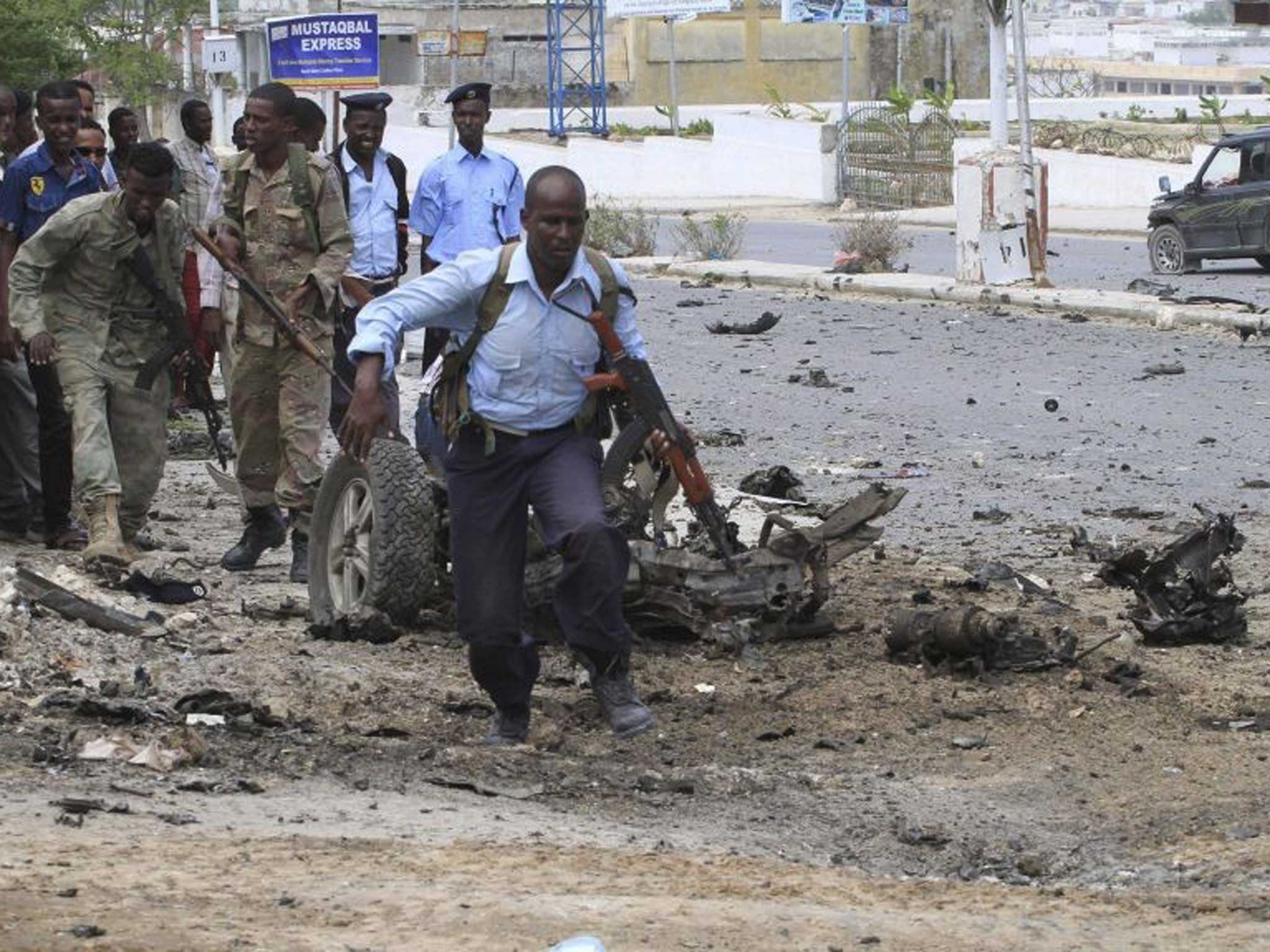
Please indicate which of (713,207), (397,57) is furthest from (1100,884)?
(397,57)

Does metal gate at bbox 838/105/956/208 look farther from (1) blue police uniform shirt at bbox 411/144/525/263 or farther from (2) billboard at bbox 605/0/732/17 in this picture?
(1) blue police uniform shirt at bbox 411/144/525/263

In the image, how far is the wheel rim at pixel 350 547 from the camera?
8.25 meters

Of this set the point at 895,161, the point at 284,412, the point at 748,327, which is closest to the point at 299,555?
the point at 284,412

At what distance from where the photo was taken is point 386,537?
7.95m

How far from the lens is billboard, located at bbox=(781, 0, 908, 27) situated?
44.0 m

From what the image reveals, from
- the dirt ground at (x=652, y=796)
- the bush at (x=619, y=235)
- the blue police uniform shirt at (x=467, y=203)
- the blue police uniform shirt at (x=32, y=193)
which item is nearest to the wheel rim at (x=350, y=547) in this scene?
the dirt ground at (x=652, y=796)

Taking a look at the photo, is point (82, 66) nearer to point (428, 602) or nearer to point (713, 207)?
point (713, 207)

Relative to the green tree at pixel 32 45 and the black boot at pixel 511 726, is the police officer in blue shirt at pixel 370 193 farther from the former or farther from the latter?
the green tree at pixel 32 45

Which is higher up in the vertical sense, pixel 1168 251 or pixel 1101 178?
pixel 1101 178

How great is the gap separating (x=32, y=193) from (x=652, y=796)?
16.2ft

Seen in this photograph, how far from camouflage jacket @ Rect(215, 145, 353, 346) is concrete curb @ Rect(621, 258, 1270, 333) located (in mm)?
11199

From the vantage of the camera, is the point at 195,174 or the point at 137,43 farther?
the point at 137,43

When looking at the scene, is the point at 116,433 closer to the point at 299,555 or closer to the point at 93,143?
the point at 299,555

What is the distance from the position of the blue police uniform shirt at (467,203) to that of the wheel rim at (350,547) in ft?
11.1
